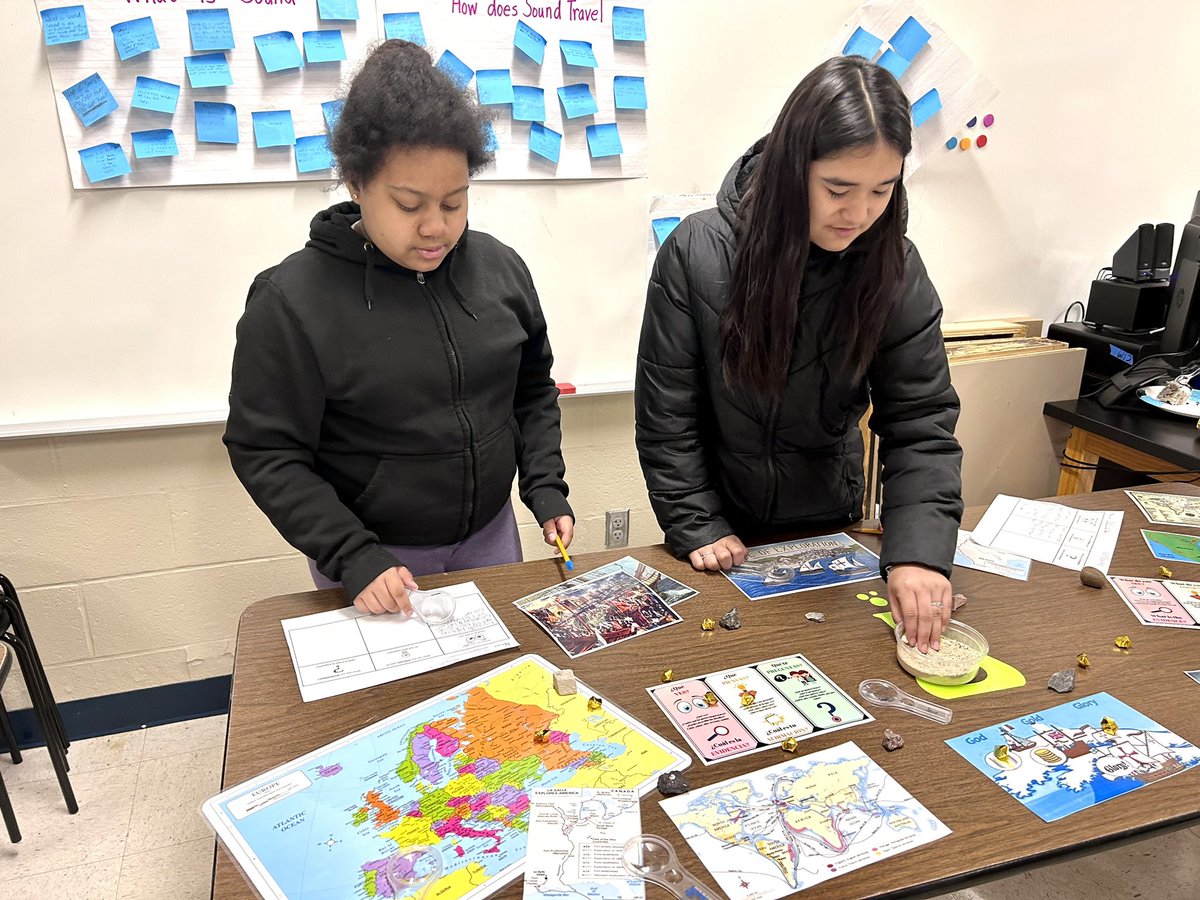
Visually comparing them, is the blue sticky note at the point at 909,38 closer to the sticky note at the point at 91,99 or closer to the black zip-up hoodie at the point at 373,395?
the black zip-up hoodie at the point at 373,395

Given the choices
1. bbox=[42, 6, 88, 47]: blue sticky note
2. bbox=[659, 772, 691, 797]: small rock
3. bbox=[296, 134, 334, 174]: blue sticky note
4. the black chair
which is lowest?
the black chair

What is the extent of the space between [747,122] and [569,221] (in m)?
0.55

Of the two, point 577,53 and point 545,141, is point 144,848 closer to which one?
point 545,141

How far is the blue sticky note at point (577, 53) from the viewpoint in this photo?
198 cm

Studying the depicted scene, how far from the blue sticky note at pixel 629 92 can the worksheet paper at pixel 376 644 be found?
1.40 m

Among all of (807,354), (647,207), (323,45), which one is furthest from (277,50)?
(807,354)

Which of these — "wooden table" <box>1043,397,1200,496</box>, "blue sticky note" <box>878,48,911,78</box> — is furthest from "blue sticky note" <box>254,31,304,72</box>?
"wooden table" <box>1043,397,1200,496</box>

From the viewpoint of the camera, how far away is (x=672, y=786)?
2.80 feet

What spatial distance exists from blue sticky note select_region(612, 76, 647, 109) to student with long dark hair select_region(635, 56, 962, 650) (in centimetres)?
85

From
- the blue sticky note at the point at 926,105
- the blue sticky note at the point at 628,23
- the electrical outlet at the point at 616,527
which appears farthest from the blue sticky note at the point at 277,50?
the blue sticky note at the point at 926,105

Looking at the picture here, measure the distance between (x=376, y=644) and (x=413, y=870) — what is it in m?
0.38

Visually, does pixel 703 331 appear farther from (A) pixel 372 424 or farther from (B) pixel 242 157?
(B) pixel 242 157

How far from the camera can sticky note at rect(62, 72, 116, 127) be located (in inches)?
67.2

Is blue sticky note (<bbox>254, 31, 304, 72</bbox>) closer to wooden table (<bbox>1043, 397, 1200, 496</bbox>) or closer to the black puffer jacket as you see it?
the black puffer jacket
